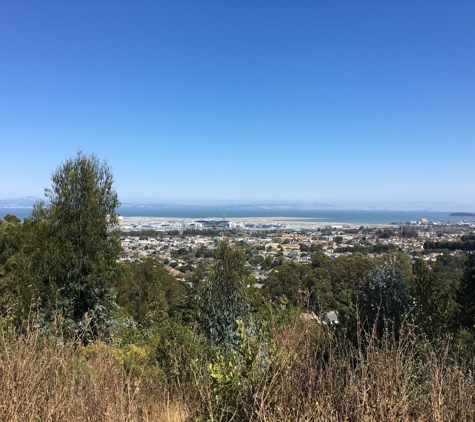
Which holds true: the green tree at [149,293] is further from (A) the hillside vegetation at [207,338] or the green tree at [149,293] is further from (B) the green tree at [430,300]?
(B) the green tree at [430,300]

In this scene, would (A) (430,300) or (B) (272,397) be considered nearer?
(B) (272,397)

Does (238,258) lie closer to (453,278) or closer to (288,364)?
(288,364)

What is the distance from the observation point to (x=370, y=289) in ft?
23.0

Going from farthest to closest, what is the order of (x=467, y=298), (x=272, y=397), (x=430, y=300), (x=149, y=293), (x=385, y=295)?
(x=149, y=293) < (x=467, y=298) < (x=430, y=300) < (x=385, y=295) < (x=272, y=397)

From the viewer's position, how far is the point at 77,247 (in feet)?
26.7

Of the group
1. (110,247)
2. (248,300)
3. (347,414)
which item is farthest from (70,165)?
(347,414)

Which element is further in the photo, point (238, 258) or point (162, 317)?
point (162, 317)

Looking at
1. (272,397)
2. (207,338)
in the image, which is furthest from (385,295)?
(272,397)

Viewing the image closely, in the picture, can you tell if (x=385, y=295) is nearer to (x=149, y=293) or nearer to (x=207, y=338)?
(x=207, y=338)

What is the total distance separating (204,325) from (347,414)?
5.58 meters

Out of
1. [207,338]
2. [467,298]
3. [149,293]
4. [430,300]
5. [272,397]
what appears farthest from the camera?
[149,293]

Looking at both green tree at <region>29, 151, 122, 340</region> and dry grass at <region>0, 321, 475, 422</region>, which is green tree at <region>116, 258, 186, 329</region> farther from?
dry grass at <region>0, 321, 475, 422</region>

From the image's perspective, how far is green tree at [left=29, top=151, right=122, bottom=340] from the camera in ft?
25.7

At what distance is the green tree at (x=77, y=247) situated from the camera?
25.7 ft
